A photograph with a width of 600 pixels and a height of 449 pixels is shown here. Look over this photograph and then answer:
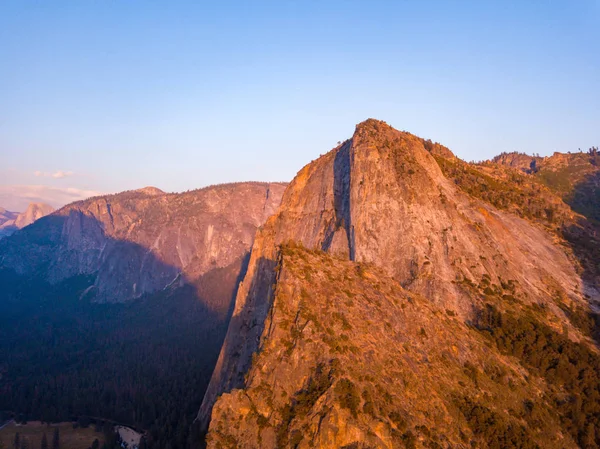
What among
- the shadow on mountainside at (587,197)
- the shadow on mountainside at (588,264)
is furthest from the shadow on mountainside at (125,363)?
the shadow on mountainside at (587,197)

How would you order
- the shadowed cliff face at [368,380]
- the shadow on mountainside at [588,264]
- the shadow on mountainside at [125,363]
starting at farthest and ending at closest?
the shadow on mountainside at [125,363] → the shadow on mountainside at [588,264] → the shadowed cliff face at [368,380]

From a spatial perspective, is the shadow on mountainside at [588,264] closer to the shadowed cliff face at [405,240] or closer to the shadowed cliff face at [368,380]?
the shadowed cliff face at [405,240]

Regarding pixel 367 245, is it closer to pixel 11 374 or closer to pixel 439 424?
pixel 439 424

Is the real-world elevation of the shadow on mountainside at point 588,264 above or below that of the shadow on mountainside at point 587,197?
below

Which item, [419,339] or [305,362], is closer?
[305,362]

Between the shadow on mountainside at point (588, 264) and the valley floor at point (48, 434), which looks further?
the valley floor at point (48, 434)

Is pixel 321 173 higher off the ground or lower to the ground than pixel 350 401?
higher

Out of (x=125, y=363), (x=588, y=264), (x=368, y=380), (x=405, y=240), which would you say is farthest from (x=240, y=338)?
(x=125, y=363)

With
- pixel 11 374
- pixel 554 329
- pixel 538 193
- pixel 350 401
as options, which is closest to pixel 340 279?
pixel 350 401
